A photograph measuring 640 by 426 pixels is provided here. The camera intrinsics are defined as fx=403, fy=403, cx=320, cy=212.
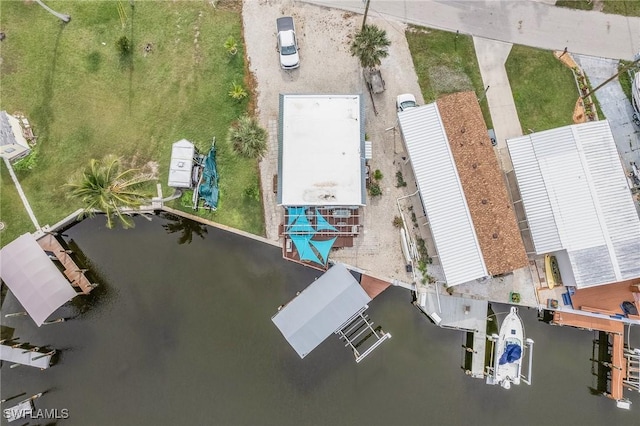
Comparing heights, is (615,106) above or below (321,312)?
above

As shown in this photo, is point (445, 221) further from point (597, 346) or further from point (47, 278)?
point (47, 278)

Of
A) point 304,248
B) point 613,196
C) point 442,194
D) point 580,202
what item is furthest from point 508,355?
point 304,248

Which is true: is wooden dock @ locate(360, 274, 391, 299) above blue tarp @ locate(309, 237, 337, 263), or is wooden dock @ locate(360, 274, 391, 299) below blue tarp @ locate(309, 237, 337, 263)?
below

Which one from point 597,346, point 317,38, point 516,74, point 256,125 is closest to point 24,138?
point 256,125

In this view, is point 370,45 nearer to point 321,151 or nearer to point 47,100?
point 321,151

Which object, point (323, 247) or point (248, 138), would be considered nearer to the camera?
point (248, 138)

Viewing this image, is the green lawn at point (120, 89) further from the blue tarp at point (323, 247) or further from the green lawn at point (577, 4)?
the green lawn at point (577, 4)

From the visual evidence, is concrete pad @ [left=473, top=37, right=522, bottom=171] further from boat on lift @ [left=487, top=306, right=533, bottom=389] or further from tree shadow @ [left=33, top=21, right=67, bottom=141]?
tree shadow @ [left=33, top=21, right=67, bottom=141]

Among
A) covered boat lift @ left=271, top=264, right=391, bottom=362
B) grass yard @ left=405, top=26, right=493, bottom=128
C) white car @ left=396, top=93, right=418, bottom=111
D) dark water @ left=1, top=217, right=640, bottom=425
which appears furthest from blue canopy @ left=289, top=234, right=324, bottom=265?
grass yard @ left=405, top=26, right=493, bottom=128
